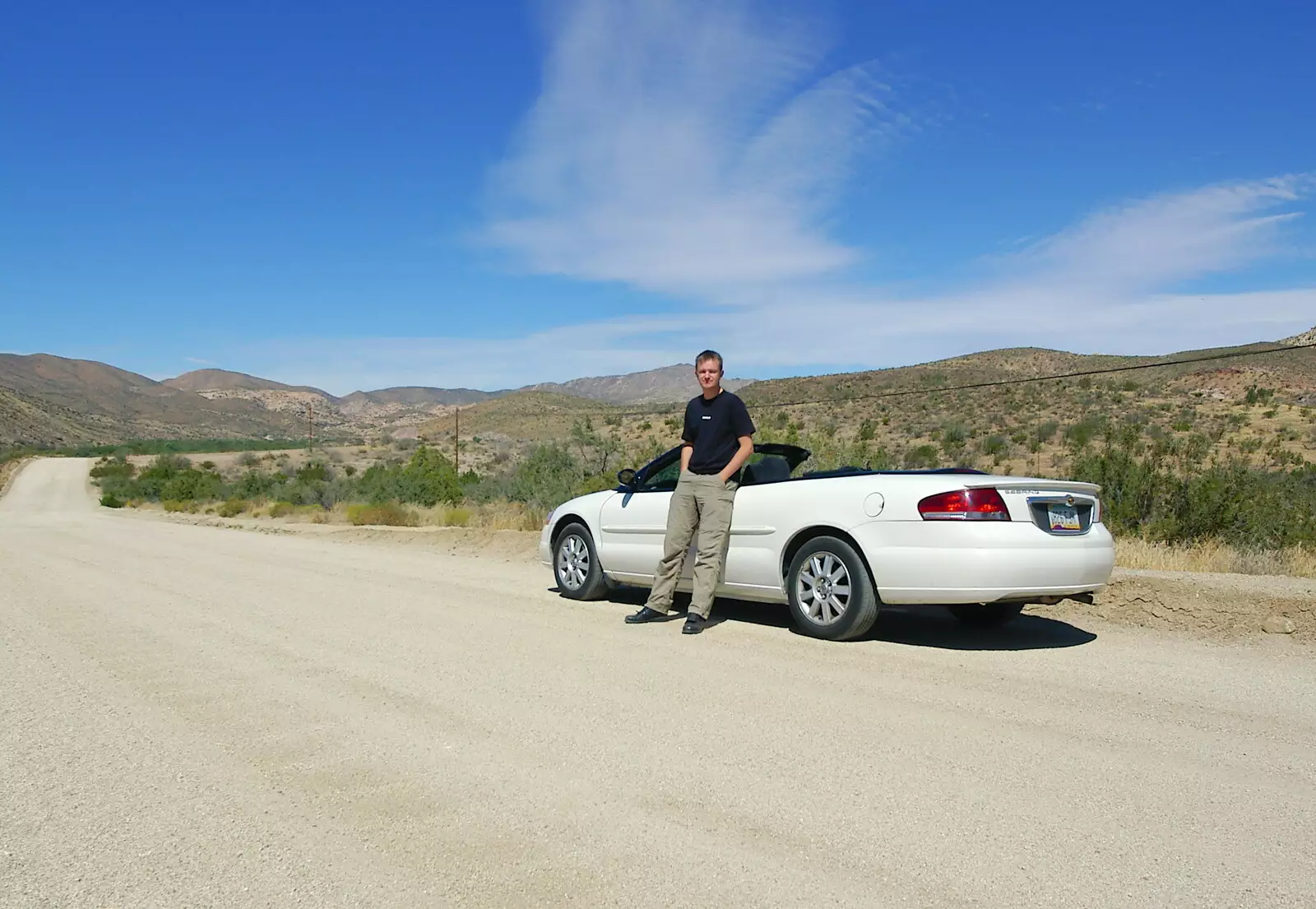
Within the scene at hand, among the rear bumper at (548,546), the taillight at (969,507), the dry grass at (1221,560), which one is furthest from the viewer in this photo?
the rear bumper at (548,546)

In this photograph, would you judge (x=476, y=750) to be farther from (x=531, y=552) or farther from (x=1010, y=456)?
(x=1010, y=456)

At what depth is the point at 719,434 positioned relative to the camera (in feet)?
27.0

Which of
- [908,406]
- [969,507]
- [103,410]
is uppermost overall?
[103,410]

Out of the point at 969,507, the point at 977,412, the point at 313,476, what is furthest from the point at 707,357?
A: the point at 977,412

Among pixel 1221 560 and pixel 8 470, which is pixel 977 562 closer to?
pixel 1221 560

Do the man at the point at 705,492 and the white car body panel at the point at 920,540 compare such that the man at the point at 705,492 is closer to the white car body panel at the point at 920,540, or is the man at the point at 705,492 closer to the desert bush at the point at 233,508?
the white car body panel at the point at 920,540

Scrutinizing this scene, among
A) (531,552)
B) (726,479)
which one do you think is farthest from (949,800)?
(531,552)

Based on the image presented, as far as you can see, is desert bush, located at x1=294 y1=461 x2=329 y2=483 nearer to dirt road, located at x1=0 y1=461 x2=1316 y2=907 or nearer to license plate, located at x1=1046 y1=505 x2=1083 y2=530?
dirt road, located at x1=0 y1=461 x2=1316 y2=907

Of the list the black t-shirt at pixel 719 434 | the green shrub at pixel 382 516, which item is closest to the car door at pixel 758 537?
the black t-shirt at pixel 719 434

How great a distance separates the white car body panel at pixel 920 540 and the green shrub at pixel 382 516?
53.2ft

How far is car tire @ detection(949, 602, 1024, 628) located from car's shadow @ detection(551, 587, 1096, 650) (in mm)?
72

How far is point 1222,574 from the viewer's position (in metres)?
9.10

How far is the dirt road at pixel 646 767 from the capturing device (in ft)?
11.2

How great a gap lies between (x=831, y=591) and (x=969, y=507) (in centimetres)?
121
